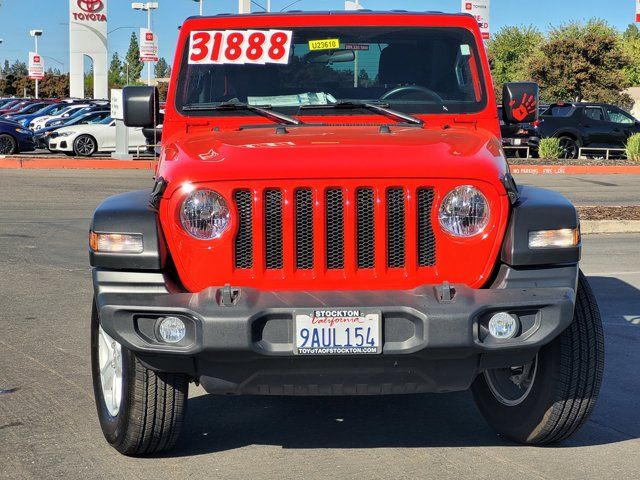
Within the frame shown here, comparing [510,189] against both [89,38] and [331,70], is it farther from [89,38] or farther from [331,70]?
[89,38]

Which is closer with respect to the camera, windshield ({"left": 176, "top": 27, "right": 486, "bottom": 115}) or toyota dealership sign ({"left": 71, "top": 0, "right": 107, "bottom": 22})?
windshield ({"left": 176, "top": 27, "right": 486, "bottom": 115})

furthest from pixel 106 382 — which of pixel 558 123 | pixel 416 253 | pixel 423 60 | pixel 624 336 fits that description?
pixel 558 123

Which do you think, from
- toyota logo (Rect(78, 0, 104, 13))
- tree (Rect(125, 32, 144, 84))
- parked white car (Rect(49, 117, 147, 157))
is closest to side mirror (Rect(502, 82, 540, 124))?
parked white car (Rect(49, 117, 147, 157))

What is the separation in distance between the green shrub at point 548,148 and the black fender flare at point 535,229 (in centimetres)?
2619

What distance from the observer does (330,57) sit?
6.30 m

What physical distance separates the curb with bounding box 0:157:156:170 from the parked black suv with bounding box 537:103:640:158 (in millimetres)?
11993

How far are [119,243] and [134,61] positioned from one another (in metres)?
150

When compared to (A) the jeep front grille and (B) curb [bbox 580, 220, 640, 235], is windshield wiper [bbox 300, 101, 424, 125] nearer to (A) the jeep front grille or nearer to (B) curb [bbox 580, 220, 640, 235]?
(A) the jeep front grille

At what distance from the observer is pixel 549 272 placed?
182 inches

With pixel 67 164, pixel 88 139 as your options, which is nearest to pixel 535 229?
pixel 67 164

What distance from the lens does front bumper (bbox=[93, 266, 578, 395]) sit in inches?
171

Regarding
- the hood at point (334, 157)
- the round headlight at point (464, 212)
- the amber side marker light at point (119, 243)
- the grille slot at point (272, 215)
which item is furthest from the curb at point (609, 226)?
the amber side marker light at point (119, 243)

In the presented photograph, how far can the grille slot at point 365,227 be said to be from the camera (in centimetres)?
463

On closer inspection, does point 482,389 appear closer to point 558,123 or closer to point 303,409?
point 303,409
